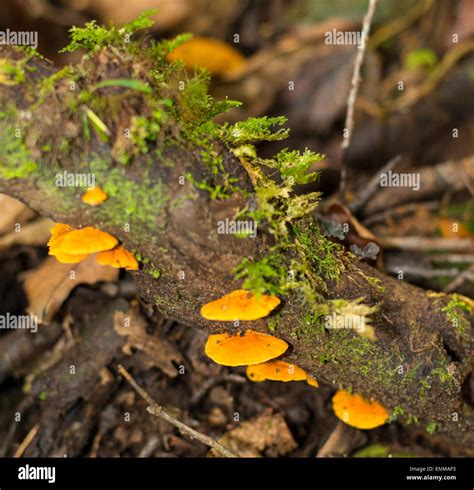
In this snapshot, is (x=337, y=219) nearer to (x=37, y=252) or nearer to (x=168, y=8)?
(x=37, y=252)

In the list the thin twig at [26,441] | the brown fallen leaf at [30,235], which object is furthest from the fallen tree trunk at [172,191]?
the brown fallen leaf at [30,235]

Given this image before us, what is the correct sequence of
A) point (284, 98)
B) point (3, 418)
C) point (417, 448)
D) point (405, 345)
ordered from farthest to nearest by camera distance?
point (284, 98)
point (3, 418)
point (417, 448)
point (405, 345)

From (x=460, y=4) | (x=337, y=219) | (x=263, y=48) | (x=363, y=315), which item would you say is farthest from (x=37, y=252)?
(x=460, y=4)

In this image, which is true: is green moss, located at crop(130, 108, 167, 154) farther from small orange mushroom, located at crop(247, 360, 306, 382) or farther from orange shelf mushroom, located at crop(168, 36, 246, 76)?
orange shelf mushroom, located at crop(168, 36, 246, 76)

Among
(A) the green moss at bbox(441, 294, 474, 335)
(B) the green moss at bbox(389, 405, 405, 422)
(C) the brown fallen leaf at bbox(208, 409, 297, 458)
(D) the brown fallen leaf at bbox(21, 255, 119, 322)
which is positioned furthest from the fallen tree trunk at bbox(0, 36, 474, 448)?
(D) the brown fallen leaf at bbox(21, 255, 119, 322)

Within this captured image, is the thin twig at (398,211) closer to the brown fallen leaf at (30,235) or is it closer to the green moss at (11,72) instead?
the brown fallen leaf at (30,235)

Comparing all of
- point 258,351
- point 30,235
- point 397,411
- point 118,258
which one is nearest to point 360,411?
point 397,411

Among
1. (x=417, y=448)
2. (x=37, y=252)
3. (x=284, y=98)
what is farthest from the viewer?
(x=284, y=98)

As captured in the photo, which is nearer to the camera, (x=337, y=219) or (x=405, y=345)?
(x=405, y=345)
